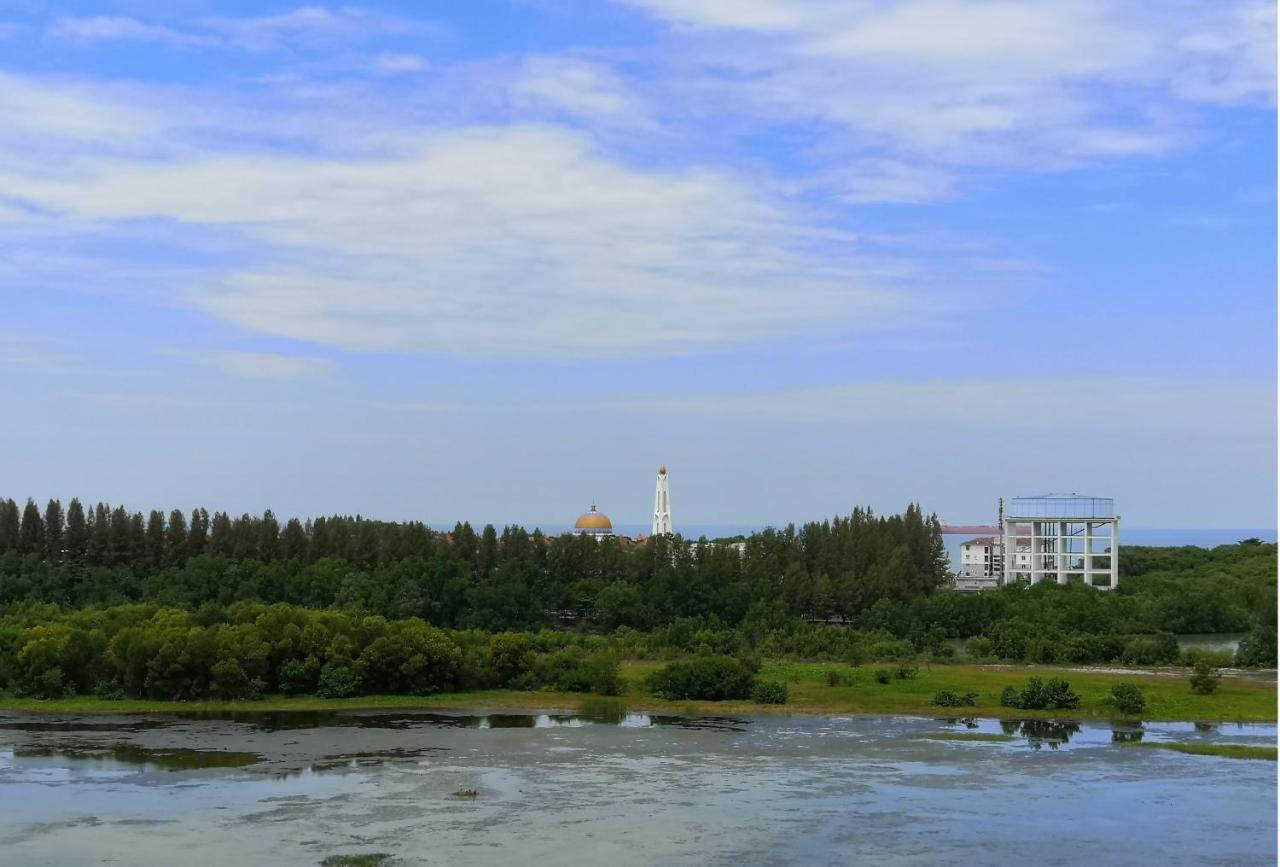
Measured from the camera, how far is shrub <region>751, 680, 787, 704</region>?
44.9 meters

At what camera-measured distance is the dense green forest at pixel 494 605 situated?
46.4 meters

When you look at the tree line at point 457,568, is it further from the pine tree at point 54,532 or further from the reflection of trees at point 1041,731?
the reflection of trees at point 1041,731

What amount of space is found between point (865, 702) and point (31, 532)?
50.1 m

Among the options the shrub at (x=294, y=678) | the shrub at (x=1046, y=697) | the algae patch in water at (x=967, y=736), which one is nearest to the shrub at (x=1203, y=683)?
the shrub at (x=1046, y=697)

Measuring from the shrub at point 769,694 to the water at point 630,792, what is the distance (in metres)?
2.98

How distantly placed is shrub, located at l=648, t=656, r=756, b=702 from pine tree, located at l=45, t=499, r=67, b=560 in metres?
42.3

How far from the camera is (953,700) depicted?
1732 inches

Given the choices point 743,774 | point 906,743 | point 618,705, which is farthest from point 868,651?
point 743,774

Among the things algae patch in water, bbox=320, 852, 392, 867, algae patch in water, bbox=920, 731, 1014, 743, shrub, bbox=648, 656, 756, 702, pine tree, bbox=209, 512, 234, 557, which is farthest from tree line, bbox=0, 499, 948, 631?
algae patch in water, bbox=320, 852, 392, 867

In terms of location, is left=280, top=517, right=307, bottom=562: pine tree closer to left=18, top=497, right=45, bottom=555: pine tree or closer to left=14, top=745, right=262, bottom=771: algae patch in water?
left=18, top=497, right=45, bottom=555: pine tree

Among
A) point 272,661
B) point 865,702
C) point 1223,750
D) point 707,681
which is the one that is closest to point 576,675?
point 707,681

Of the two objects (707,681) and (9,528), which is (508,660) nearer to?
(707,681)

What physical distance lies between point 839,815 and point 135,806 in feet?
48.6

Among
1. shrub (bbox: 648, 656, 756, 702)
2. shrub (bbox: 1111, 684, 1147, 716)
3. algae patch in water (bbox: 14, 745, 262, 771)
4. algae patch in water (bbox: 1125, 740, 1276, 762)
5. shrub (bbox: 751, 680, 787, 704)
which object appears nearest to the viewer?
algae patch in water (bbox: 14, 745, 262, 771)
